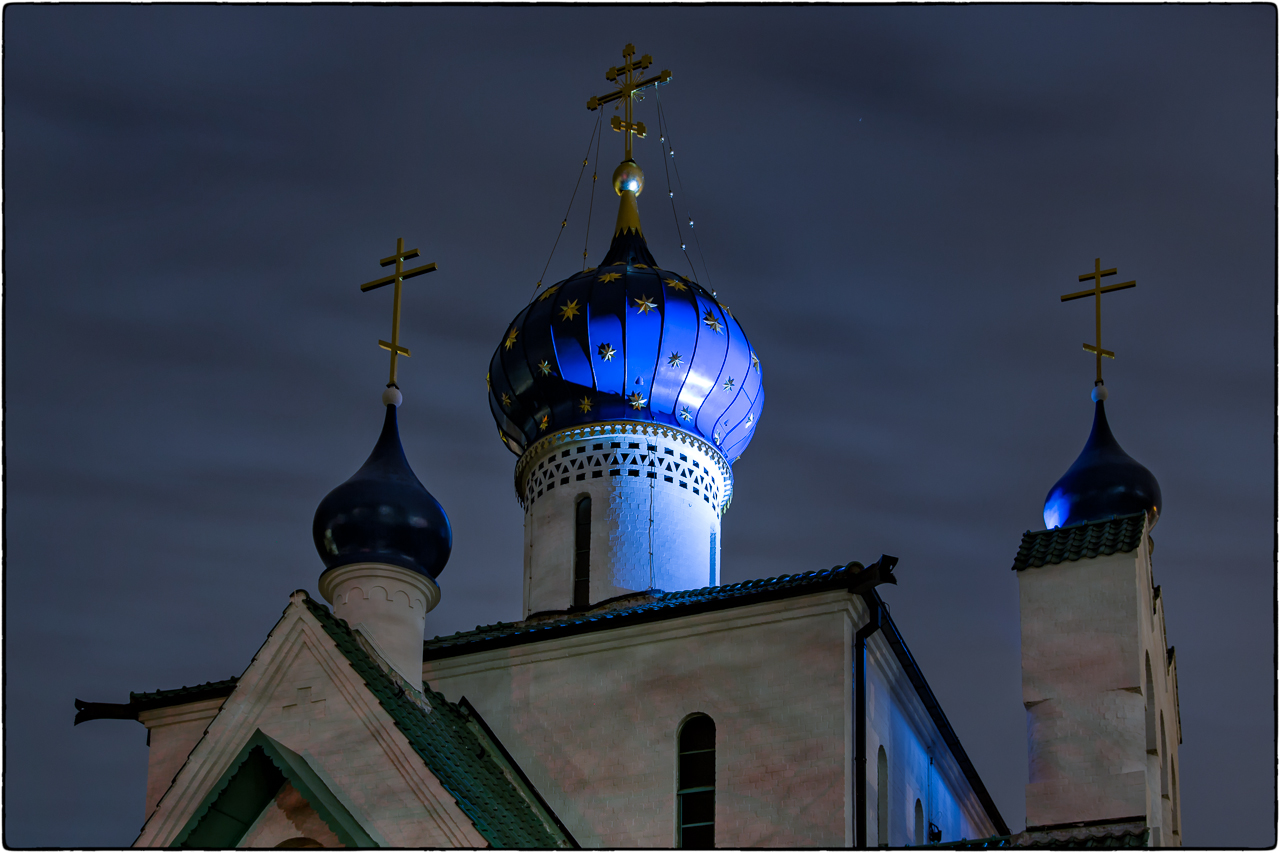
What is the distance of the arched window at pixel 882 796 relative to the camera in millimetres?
18828

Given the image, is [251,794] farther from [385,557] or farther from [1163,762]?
[1163,762]

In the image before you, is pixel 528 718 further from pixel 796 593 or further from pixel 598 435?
pixel 598 435

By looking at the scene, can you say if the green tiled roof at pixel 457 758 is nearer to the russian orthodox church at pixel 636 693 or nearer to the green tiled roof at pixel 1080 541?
the russian orthodox church at pixel 636 693

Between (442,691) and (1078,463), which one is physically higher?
(1078,463)

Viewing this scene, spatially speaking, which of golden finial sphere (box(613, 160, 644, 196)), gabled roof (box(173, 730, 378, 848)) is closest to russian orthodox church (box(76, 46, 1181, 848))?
gabled roof (box(173, 730, 378, 848))

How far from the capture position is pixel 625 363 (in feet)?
77.1

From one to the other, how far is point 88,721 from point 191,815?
4.14 metres

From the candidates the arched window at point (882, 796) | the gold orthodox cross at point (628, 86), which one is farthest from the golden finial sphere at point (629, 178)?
the arched window at point (882, 796)

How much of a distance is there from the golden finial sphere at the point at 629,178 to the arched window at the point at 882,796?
9.87 m

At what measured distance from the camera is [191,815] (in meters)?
17.2

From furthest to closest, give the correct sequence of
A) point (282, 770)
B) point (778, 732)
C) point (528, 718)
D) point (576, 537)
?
point (576, 537) < point (528, 718) < point (778, 732) < point (282, 770)

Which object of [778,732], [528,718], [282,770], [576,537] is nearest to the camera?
[282,770]

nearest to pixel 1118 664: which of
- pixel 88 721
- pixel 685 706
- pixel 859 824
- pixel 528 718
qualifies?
pixel 859 824

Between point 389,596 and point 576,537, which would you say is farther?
point 576,537
